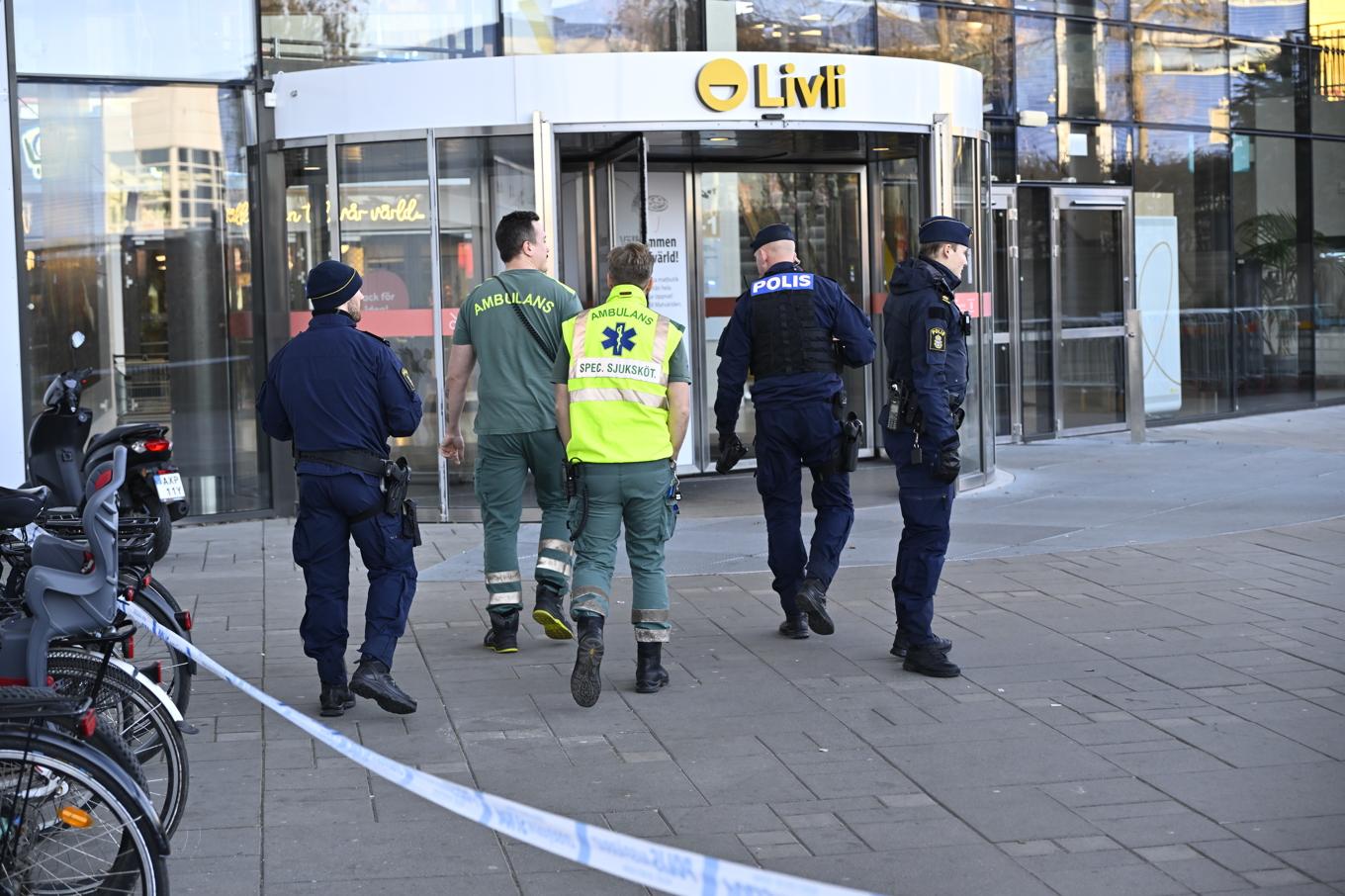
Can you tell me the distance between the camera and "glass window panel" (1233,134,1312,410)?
18.2 m

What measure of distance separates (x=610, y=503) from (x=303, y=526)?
1177mm

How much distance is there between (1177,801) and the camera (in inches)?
194

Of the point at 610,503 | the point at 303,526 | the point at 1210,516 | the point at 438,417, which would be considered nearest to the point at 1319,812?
the point at 610,503

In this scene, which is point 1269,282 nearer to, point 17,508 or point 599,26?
point 599,26

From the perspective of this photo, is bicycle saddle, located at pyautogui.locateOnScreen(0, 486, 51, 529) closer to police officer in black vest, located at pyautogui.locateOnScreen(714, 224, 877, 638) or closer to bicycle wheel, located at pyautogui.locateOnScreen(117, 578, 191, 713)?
bicycle wheel, located at pyautogui.locateOnScreen(117, 578, 191, 713)

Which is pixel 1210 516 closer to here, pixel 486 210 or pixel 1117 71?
pixel 486 210

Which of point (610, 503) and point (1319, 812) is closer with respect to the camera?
point (1319, 812)

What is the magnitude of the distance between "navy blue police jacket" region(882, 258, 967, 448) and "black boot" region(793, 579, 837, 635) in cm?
82

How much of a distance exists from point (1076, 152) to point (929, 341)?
412 inches

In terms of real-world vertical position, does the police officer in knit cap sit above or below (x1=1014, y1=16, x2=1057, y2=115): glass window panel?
below

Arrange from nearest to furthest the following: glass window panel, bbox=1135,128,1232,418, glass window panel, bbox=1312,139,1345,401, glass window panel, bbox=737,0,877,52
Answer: glass window panel, bbox=737,0,877,52
glass window panel, bbox=1135,128,1232,418
glass window panel, bbox=1312,139,1345,401

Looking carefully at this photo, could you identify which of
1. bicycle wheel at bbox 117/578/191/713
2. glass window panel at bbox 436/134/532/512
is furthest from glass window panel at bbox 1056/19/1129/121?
bicycle wheel at bbox 117/578/191/713

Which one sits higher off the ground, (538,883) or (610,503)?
(610,503)

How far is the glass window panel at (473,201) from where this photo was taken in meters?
11.3
